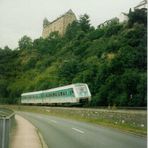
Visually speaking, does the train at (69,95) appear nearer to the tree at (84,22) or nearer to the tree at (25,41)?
the tree at (84,22)

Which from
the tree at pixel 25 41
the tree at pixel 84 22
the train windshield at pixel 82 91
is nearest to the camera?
the train windshield at pixel 82 91

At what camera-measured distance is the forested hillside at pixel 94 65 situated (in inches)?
2061

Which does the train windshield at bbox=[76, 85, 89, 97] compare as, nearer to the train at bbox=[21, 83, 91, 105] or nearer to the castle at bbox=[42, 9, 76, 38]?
the train at bbox=[21, 83, 91, 105]

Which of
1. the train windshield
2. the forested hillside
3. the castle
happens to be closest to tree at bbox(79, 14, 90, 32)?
the forested hillside

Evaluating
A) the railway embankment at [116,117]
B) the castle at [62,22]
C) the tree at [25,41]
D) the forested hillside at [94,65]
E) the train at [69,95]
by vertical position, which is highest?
the castle at [62,22]

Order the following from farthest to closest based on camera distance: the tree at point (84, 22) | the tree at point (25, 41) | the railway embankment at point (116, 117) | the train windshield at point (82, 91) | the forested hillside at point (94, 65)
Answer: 1. the tree at point (25, 41)
2. the tree at point (84, 22)
3. the forested hillside at point (94, 65)
4. the train windshield at point (82, 91)
5. the railway embankment at point (116, 117)

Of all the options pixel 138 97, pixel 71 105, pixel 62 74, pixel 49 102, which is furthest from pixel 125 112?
pixel 62 74

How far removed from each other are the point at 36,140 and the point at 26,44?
129 metres

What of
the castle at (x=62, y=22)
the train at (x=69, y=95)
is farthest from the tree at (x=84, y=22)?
the train at (x=69, y=95)

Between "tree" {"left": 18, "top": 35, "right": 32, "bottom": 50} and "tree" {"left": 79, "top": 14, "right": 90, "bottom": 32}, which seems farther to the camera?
"tree" {"left": 18, "top": 35, "right": 32, "bottom": 50}

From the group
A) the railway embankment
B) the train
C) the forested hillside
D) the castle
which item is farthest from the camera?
the castle

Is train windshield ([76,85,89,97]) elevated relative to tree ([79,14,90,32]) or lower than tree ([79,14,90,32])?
lower

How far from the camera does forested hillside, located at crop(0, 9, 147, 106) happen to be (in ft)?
172

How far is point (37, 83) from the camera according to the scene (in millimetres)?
92188
